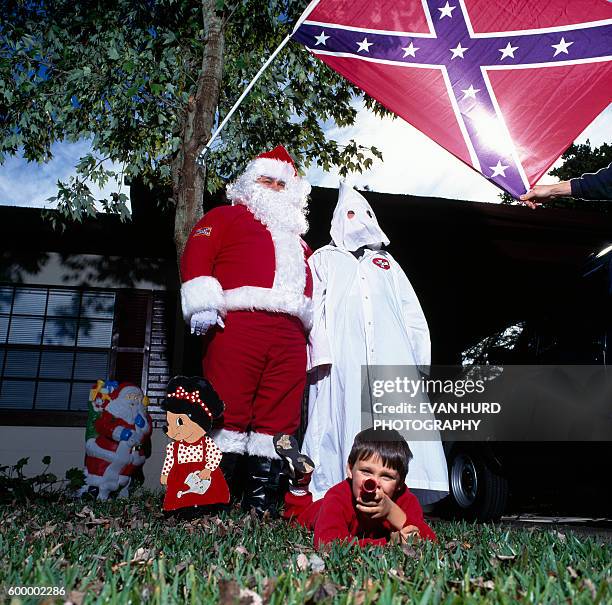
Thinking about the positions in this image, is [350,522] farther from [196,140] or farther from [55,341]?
[55,341]

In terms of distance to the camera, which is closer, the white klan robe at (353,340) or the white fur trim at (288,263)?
the white fur trim at (288,263)

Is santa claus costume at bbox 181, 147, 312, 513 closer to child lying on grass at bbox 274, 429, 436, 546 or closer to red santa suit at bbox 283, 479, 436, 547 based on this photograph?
red santa suit at bbox 283, 479, 436, 547

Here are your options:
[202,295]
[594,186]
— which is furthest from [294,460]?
[594,186]

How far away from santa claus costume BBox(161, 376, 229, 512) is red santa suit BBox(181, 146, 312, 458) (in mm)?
155

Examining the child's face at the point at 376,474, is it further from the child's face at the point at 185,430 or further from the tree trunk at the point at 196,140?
the tree trunk at the point at 196,140

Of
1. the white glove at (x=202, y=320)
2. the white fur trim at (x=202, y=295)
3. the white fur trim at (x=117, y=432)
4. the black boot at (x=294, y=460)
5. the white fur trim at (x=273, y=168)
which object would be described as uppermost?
the white fur trim at (x=273, y=168)

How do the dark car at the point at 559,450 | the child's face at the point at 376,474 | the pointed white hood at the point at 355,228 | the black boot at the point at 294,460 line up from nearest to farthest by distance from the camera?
the child's face at the point at 376,474
the black boot at the point at 294,460
the dark car at the point at 559,450
the pointed white hood at the point at 355,228

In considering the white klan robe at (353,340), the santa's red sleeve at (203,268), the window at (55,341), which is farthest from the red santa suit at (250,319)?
the window at (55,341)

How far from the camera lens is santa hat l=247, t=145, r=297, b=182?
448 centimetres

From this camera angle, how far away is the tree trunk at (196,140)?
17.6 ft

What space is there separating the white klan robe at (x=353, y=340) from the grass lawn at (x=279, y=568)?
126cm

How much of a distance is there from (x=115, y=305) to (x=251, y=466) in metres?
4.83

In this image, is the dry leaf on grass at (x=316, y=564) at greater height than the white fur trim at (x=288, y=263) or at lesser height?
lesser

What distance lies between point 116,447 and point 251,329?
8.36 feet
